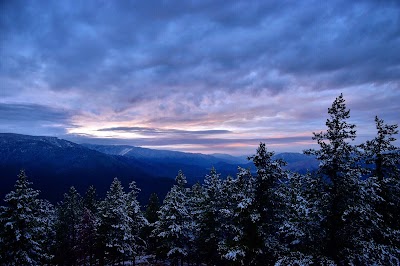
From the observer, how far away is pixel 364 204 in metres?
12.7

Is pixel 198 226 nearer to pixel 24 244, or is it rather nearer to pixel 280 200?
pixel 280 200

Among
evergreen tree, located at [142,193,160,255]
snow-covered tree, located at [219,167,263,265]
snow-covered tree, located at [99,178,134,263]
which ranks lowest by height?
evergreen tree, located at [142,193,160,255]

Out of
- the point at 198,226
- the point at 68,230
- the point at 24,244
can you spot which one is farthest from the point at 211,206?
the point at 68,230

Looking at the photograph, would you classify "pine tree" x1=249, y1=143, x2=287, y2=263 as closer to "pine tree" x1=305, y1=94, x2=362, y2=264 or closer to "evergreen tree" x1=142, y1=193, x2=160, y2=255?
"pine tree" x1=305, y1=94, x2=362, y2=264

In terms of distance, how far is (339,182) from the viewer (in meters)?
13.2

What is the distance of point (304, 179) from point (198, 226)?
16417 mm

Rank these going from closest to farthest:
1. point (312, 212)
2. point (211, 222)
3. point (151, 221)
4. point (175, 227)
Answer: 1. point (312, 212)
2. point (211, 222)
3. point (175, 227)
4. point (151, 221)

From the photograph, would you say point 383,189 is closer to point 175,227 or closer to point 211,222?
point 211,222

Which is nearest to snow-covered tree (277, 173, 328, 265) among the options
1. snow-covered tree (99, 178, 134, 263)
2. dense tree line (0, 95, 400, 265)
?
dense tree line (0, 95, 400, 265)

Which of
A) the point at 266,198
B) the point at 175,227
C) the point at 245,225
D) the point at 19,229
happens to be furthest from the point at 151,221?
the point at 266,198

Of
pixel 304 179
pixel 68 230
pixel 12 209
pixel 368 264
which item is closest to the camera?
pixel 368 264

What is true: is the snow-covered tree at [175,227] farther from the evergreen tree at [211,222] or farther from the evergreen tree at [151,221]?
the evergreen tree at [151,221]

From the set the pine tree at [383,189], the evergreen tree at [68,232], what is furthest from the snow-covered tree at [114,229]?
the pine tree at [383,189]

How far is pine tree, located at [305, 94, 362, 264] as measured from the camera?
12.9 metres
